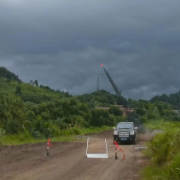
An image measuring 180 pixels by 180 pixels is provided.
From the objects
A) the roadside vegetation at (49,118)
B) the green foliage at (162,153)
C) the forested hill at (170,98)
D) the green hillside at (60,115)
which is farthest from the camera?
the forested hill at (170,98)

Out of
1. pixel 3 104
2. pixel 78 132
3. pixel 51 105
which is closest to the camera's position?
pixel 3 104

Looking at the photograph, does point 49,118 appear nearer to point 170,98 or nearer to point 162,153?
point 162,153

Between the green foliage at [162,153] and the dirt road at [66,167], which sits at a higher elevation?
the green foliage at [162,153]

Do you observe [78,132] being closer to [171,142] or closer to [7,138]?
[7,138]

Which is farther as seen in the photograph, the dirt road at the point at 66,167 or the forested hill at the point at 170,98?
the forested hill at the point at 170,98

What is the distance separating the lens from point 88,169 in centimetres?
1431

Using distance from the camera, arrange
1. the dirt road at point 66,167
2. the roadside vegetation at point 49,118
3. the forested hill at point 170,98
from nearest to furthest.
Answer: the dirt road at point 66,167, the roadside vegetation at point 49,118, the forested hill at point 170,98

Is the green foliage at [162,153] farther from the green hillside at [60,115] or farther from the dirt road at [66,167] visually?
the green hillside at [60,115]

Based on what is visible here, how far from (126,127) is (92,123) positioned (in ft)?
117

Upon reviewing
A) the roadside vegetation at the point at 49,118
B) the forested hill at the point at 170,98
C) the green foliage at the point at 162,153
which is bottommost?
the green foliage at the point at 162,153

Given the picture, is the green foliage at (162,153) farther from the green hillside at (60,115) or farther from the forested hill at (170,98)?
the forested hill at (170,98)

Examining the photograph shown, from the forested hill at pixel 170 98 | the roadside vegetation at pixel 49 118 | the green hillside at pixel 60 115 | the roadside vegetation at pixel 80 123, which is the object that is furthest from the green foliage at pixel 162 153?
the forested hill at pixel 170 98

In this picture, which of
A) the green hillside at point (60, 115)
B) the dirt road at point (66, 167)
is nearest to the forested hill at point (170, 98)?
the green hillside at point (60, 115)

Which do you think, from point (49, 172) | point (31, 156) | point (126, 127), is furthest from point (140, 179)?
point (126, 127)
